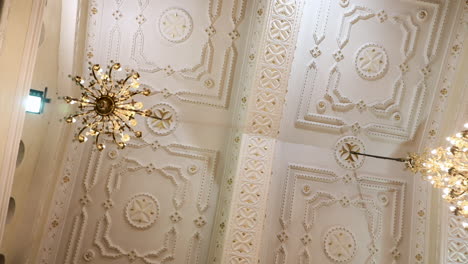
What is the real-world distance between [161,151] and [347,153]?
2.71 metres

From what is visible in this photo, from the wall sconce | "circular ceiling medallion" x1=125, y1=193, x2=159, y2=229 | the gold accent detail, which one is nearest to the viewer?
the wall sconce

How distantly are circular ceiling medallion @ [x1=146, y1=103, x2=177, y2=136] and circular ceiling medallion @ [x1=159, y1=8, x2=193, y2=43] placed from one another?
0.95 meters

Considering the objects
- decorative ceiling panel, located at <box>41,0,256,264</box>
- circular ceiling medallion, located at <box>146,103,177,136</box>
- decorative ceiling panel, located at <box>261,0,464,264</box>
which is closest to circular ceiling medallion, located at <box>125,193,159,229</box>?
decorative ceiling panel, located at <box>41,0,256,264</box>

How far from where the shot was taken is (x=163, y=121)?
249 inches

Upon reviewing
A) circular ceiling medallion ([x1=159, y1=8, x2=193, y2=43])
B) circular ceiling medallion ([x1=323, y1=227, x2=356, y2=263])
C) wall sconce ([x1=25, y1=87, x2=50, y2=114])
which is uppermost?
circular ceiling medallion ([x1=159, y1=8, x2=193, y2=43])

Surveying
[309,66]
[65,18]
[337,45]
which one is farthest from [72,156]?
[337,45]

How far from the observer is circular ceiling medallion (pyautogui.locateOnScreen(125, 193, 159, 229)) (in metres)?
6.24

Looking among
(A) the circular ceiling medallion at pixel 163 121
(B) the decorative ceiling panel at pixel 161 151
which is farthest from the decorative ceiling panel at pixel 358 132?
(A) the circular ceiling medallion at pixel 163 121

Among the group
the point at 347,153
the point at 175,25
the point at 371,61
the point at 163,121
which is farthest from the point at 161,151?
the point at 371,61

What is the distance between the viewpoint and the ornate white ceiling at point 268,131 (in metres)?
5.95

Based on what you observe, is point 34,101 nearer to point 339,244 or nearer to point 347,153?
point 347,153

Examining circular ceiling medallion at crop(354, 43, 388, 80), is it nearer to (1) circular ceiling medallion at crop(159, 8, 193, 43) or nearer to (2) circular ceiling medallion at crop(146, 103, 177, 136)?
(1) circular ceiling medallion at crop(159, 8, 193, 43)

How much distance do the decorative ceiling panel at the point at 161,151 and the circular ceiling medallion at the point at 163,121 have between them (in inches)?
0.6

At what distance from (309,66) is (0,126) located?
13.5ft
